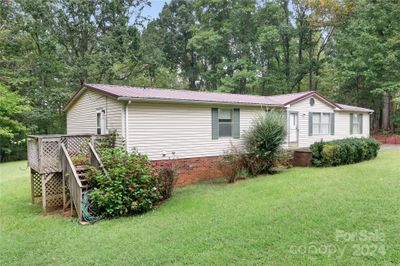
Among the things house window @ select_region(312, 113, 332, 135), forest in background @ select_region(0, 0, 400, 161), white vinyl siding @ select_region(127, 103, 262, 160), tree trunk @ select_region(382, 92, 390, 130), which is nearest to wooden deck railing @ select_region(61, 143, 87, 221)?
white vinyl siding @ select_region(127, 103, 262, 160)

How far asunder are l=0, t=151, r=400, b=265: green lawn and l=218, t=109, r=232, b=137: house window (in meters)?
4.43

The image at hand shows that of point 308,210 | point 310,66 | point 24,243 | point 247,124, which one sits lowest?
point 24,243

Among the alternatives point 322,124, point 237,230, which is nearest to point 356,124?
point 322,124

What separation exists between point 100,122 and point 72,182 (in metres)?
4.18

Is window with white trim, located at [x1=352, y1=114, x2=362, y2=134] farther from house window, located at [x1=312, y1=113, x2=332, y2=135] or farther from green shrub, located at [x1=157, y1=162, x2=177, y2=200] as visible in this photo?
green shrub, located at [x1=157, y1=162, x2=177, y2=200]

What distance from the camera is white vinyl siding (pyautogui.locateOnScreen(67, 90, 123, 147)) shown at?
9.78 meters

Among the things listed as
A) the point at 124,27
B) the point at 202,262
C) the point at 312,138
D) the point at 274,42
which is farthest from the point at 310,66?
the point at 202,262

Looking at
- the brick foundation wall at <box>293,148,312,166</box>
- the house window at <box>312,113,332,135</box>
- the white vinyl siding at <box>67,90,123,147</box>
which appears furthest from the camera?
the house window at <box>312,113,332,135</box>

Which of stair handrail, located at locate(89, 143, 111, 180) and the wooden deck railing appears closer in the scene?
the wooden deck railing

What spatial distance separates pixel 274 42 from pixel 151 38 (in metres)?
11.6

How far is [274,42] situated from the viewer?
90.4 feet

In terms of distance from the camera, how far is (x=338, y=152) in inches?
425

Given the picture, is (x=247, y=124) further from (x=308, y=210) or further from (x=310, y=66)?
(x=310, y=66)

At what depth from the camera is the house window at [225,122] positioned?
11953 millimetres
